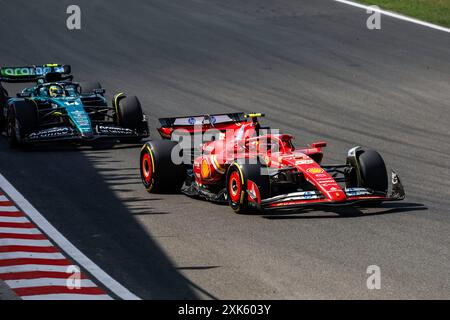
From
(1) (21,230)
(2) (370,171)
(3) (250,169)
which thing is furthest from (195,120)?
(1) (21,230)

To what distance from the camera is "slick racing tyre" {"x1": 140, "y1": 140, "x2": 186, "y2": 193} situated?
18.7 metres

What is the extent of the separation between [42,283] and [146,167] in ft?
19.9

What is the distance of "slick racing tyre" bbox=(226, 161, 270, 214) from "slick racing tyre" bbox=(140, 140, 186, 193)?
1.82 metres

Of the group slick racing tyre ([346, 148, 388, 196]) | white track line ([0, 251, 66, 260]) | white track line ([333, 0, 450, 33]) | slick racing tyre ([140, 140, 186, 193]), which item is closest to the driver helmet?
slick racing tyre ([140, 140, 186, 193])

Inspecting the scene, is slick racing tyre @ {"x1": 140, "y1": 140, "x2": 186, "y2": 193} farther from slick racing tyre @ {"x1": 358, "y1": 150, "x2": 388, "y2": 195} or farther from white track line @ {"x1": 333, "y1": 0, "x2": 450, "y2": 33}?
white track line @ {"x1": 333, "y1": 0, "x2": 450, "y2": 33}

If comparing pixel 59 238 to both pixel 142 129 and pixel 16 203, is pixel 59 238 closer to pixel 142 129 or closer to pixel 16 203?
pixel 16 203

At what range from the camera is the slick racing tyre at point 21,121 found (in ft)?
74.5

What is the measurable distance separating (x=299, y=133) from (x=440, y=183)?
5667mm

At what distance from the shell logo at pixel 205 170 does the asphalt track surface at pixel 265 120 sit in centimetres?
48

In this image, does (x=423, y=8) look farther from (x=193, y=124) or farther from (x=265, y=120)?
(x=193, y=124)

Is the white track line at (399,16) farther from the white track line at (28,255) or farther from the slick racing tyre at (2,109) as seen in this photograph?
the white track line at (28,255)

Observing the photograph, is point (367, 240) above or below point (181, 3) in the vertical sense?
below

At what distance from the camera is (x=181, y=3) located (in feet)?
135

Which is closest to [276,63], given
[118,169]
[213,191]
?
[118,169]
